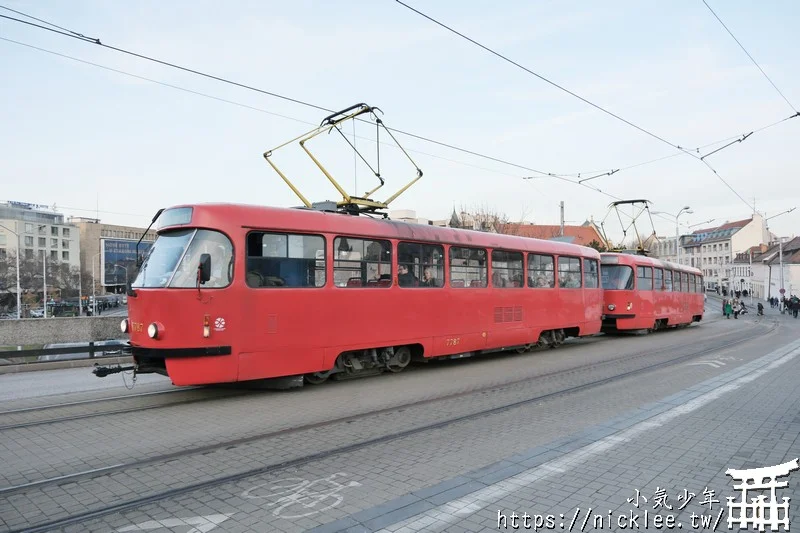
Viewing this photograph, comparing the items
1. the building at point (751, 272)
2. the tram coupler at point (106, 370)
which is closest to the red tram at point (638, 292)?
the tram coupler at point (106, 370)

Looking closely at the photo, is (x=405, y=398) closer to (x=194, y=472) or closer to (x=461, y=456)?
(x=461, y=456)

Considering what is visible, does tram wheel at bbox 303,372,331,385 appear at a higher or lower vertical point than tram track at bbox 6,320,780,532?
higher

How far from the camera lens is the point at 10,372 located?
1319 cm

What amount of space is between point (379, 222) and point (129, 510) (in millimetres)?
7196

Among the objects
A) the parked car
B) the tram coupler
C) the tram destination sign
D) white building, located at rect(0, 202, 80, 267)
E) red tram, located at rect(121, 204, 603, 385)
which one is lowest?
the parked car

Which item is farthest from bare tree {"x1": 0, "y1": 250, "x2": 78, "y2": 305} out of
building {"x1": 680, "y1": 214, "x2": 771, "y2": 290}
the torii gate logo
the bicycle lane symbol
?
building {"x1": 680, "y1": 214, "x2": 771, "y2": 290}

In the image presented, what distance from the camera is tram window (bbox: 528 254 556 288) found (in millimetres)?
15195

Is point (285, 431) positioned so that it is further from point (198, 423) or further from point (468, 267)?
point (468, 267)

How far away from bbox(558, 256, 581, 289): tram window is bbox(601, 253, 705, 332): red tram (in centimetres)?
408

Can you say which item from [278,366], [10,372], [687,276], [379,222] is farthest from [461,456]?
[687,276]

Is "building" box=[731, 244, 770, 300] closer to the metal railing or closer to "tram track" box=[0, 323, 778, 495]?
"tram track" box=[0, 323, 778, 495]

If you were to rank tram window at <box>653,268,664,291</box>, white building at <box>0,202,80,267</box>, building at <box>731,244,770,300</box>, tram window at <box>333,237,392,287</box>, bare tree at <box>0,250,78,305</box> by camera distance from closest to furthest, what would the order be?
1. tram window at <box>333,237,392,287</box>
2. tram window at <box>653,268,664,291</box>
3. bare tree at <box>0,250,78,305</box>
4. building at <box>731,244,770,300</box>
5. white building at <box>0,202,80,267</box>

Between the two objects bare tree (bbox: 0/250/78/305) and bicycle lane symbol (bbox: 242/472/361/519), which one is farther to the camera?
bare tree (bbox: 0/250/78/305)

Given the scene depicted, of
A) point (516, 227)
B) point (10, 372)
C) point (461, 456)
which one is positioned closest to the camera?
point (461, 456)
